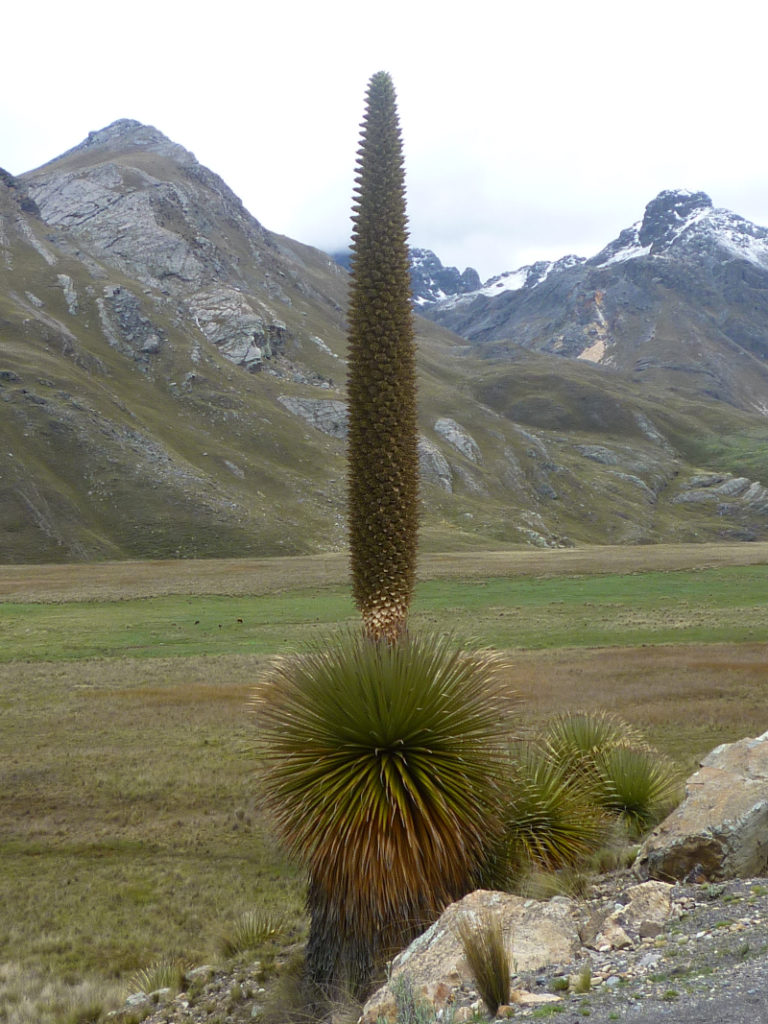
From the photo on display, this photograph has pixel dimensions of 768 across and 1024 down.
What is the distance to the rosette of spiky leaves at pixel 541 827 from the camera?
8734mm

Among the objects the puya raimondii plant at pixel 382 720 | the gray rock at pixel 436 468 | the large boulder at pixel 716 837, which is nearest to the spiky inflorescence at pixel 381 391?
the puya raimondii plant at pixel 382 720

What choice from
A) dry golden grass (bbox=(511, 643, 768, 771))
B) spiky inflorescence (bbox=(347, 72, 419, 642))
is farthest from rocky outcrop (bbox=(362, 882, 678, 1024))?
dry golden grass (bbox=(511, 643, 768, 771))

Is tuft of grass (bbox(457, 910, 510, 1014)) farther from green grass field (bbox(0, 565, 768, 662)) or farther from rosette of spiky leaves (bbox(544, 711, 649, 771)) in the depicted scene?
green grass field (bbox(0, 565, 768, 662))

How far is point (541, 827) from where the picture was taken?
359 inches

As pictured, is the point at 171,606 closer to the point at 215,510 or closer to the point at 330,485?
the point at 215,510

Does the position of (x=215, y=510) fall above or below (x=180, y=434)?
below

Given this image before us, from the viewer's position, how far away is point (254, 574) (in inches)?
3142

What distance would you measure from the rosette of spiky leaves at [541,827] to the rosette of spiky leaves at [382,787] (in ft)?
1.48

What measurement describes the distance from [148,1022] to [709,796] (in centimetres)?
678

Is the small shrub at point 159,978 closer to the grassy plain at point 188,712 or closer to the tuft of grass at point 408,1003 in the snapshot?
the grassy plain at point 188,712

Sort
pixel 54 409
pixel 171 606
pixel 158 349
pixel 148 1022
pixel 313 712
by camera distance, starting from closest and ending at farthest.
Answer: pixel 313 712 → pixel 148 1022 → pixel 171 606 → pixel 54 409 → pixel 158 349

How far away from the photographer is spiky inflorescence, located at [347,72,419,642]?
7.79 m


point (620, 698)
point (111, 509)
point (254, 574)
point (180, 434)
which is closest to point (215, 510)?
point (111, 509)

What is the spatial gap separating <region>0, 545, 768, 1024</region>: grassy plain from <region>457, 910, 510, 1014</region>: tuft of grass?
17.9ft
